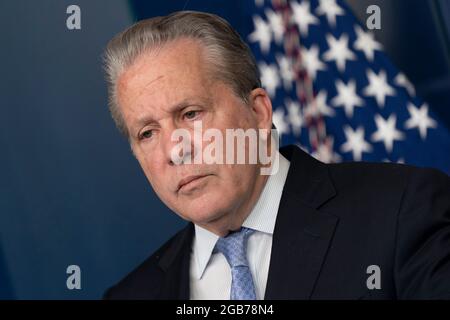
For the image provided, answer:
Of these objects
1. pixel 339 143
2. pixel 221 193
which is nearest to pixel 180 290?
pixel 221 193

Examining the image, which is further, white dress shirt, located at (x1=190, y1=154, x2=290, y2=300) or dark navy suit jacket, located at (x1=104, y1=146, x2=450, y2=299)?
white dress shirt, located at (x1=190, y1=154, x2=290, y2=300)

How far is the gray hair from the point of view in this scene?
208cm

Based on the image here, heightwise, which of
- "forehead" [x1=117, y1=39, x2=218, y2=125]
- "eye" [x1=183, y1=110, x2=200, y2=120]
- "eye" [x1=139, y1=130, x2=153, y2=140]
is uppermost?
"forehead" [x1=117, y1=39, x2=218, y2=125]

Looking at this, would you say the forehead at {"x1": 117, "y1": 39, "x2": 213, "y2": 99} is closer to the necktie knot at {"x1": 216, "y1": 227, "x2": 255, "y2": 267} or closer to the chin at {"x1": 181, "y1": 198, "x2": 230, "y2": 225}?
the chin at {"x1": 181, "y1": 198, "x2": 230, "y2": 225}

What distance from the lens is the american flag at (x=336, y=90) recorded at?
2631 mm

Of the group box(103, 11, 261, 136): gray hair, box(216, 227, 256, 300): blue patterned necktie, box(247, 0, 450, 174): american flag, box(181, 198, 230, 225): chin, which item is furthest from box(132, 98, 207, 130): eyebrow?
box(247, 0, 450, 174): american flag

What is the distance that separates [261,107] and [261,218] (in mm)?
335

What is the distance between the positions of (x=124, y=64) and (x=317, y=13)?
903 millimetres

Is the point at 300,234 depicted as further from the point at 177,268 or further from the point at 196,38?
the point at 196,38

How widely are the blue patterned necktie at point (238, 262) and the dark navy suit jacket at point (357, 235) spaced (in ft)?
0.26

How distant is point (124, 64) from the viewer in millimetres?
2113

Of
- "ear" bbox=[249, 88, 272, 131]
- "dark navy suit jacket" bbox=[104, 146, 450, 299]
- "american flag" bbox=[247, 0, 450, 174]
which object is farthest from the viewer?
"american flag" bbox=[247, 0, 450, 174]

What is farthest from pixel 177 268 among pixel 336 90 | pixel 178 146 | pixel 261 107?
pixel 336 90
